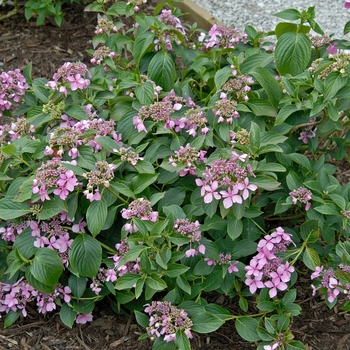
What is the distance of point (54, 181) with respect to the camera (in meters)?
2.02

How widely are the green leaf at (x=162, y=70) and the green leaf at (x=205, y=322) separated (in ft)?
3.61

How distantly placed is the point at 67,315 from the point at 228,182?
37.3 inches

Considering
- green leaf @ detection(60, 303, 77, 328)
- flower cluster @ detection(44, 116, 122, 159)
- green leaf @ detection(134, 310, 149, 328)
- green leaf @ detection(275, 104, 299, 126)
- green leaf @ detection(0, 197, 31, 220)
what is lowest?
green leaf @ detection(60, 303, 77, 328)

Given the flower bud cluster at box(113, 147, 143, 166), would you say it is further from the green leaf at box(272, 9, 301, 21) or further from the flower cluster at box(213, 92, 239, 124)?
the green leaf at box(272, 9, 301, 21)

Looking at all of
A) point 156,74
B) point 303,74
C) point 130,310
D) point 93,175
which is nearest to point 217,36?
point 156,74

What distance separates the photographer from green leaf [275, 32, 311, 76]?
234 centimetres

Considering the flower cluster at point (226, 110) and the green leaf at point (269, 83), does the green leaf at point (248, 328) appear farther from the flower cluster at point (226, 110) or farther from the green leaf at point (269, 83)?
the green leaf at point (269, 83)

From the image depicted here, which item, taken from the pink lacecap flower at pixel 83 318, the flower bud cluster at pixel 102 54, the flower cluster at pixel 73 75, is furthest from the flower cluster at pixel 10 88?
the pink lacecap flower at pixel 83 318

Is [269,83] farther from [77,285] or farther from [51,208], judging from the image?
[77,285]

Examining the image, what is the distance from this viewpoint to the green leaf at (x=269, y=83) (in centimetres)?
236

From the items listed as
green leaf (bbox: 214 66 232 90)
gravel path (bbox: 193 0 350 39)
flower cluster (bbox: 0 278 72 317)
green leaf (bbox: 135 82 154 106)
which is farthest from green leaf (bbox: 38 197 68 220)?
gravel path (bbox: 193 0 350 39)

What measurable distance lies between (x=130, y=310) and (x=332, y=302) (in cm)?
88

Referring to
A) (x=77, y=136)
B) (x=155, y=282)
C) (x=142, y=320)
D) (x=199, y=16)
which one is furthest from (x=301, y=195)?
(x=199, y=16)

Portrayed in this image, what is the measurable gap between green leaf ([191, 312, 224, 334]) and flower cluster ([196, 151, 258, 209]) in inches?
16.8
